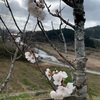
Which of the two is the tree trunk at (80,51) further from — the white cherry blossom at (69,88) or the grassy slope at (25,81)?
the grassy slope at (25,81)

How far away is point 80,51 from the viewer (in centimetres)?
196

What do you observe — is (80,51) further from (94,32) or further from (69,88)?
(94,32)

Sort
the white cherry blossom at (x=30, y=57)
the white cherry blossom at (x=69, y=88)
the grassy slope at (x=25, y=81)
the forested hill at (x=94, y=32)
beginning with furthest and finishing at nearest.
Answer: the forested hill at (x=94, y=32), the grassy slope at (x=25, y=81), the white cherry blossom at (x=30, y=57), the white cherry blossom at (x=69, y=88)

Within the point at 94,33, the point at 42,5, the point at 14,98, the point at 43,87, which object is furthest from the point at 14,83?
the point at 94,33

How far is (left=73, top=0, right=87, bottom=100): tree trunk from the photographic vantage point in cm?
194

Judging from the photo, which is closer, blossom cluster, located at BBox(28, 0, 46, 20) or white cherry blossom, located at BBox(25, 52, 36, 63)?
blossom cluster, located at BBox(28, 0, 46, 20)

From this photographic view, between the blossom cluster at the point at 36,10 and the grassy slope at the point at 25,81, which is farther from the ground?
the blossom cluster at the point at 36,10

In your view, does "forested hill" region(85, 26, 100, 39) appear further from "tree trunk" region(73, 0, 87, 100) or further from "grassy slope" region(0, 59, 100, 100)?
"tree trunk" region(73, 0, 87, 100)

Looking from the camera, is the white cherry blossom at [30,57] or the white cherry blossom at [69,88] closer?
the white cherry blossom at [69,88]

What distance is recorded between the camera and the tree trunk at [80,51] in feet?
6.37

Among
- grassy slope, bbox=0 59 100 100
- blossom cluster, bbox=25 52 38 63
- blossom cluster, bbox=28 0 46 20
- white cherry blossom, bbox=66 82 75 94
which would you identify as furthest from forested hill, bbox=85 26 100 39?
white cherry blossom, bbox=66 82 75 94

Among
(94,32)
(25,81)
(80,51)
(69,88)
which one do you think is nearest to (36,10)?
(80,51)

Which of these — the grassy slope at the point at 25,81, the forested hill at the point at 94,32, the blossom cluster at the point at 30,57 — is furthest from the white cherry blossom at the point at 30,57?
the forested hill at the point at 94,32

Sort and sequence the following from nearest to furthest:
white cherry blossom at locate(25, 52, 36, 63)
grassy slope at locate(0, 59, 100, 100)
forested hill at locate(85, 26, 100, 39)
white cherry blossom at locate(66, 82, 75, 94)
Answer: white cherry blossom at locate(66, 82, 75, 94) → white cherry blossom at locate(25, 52, 36, 63) → grassy slope at locate(0, 59, 100, 100) → forested hill at locate(85, 26, 100, 39)
